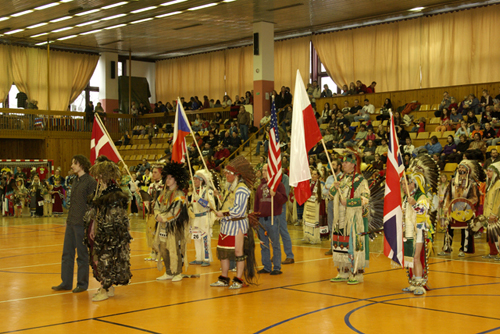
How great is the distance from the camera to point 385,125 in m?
19.2

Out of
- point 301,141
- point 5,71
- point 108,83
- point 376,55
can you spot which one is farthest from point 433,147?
point 5,71

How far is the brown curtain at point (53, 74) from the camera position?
28.5 metres

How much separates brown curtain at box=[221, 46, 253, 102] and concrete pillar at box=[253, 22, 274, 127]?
492 centimetres

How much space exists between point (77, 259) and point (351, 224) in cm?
349

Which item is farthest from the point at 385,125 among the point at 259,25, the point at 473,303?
the point at 473,303

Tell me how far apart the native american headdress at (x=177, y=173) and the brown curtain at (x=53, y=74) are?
21.7 metres

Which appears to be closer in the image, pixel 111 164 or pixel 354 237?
pixel 111 164

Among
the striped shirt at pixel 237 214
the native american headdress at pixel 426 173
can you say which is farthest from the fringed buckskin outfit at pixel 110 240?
the native american headdress at pixel 426 173

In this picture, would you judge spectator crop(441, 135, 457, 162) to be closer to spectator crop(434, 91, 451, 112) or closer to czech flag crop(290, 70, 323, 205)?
spectator crop(434, 91, 451, 112)

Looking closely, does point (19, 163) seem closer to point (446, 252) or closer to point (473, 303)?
point (446, 252)

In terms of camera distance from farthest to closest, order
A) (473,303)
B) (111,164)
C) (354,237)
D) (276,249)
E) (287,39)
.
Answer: (287,39)
(276,249)
(354,237)
(111,164)
(473,303)

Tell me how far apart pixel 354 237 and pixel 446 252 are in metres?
3.65

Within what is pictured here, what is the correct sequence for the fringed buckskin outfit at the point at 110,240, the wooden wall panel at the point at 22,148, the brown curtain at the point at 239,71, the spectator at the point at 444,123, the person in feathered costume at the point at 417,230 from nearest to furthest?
the fringed buckskin outfit at the point at 110,240, the person in feathered costume at the point at 417,230, the spectator at the point at 444,123, the wooden wall panel at the point at 22,148, the brown curtain at the point at 239,71

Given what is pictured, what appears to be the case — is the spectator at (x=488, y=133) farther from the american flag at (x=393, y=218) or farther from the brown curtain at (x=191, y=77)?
the brown curtain at (x=191, y=77)
